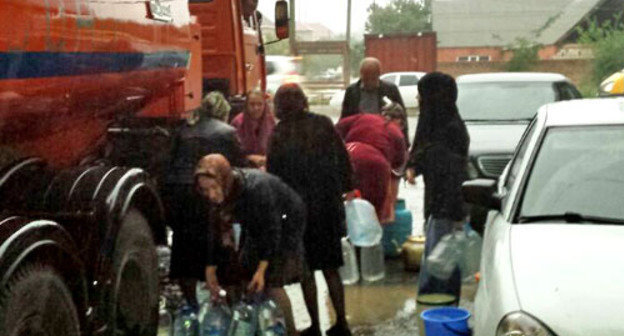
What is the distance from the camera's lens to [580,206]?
17.3 feet

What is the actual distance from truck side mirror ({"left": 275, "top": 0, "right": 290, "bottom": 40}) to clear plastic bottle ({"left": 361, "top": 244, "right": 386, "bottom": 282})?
13.4 feet

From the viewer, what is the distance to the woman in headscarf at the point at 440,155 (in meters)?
7.77

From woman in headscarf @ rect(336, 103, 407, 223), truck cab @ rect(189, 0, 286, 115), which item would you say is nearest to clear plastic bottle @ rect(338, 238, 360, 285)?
woman in headscarf @ rect(336, 103, 407, 223)

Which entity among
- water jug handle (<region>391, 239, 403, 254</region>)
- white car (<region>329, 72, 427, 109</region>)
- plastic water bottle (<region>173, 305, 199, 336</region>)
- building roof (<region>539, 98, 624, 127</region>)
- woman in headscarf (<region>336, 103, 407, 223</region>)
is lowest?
white car (<region>329, 72, 427, 109</region>)

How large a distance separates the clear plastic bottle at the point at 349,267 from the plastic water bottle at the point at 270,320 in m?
2.24

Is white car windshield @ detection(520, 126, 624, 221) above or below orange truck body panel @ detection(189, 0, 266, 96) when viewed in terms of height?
below

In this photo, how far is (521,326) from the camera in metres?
4.17

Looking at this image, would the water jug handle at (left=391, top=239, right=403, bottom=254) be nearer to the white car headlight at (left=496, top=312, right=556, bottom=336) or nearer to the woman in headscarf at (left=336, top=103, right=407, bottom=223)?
the woman in headscarf at (left=336, top=103, right=407, bottom=223)

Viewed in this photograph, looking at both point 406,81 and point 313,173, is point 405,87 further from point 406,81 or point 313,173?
point 313,173

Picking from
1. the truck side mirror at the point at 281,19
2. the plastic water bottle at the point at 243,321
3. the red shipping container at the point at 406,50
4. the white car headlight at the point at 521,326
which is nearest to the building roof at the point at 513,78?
the truck side mirror at the point at 281,19

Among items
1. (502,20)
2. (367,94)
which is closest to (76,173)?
(367,94)

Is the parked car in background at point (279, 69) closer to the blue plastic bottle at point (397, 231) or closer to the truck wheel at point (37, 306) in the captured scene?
the blue plastic bottle at point (397, 231)

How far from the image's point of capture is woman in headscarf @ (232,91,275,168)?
9.02m

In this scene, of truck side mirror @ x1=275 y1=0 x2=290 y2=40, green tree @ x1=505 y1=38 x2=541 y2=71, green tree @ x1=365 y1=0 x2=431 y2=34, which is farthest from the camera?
green tree @ x1=365 y1=0 x2=431 y2=34
